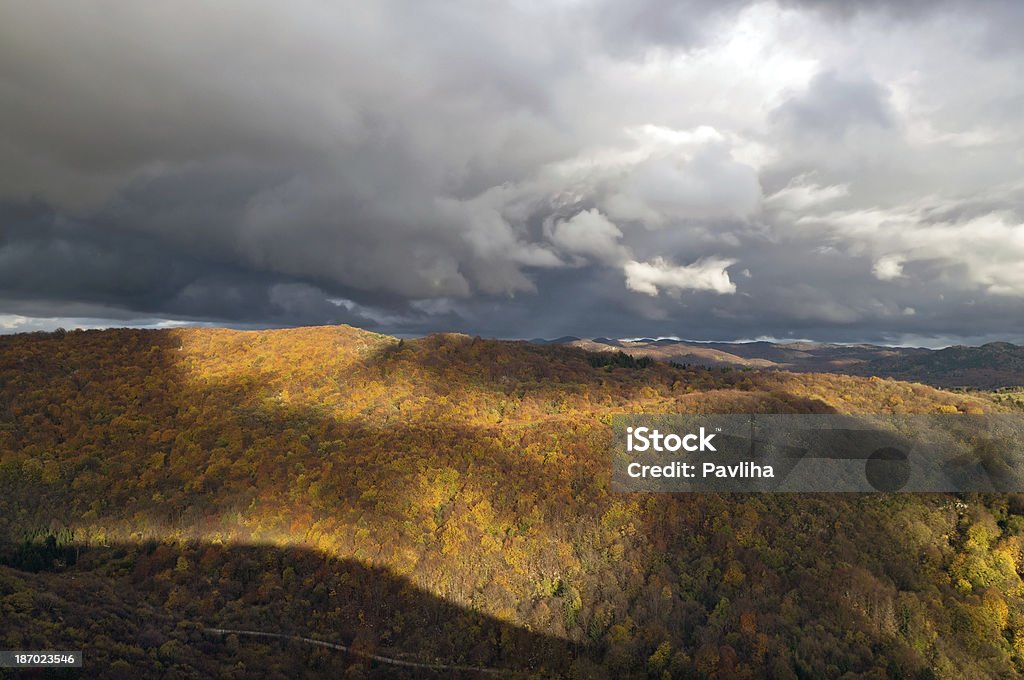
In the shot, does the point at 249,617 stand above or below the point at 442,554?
below

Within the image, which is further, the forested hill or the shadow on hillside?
the forested hill

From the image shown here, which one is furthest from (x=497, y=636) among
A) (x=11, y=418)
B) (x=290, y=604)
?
(x=11, y=418)

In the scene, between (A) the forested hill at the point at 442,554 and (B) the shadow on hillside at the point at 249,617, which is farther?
(A) the forested hill at the point at 442,554

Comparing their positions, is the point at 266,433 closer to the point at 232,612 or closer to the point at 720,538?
the point at 232,612

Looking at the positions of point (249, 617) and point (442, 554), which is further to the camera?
point (442, 554)
